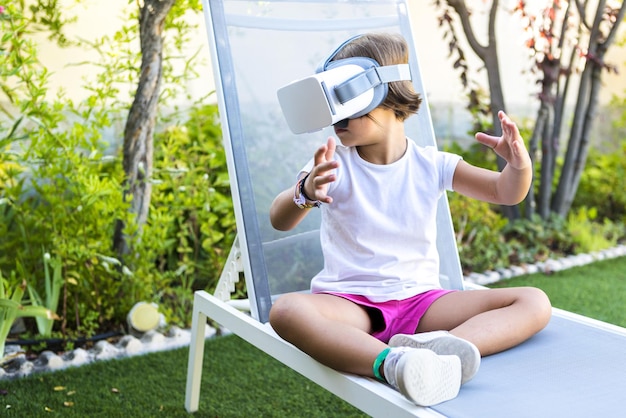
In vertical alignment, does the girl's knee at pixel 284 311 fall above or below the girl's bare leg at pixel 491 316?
above

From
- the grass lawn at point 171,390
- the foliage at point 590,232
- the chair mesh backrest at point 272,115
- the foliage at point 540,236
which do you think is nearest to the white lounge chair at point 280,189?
the chair mesh backrest at point 272,115

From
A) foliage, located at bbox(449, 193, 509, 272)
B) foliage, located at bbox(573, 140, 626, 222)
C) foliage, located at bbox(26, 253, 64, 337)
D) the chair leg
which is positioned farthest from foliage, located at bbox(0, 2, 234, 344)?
foliage, located at bbox(573, 140, 626, 222)

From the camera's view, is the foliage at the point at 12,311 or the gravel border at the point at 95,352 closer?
the foliage at the point at 12,311

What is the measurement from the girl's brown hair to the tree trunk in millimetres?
1336

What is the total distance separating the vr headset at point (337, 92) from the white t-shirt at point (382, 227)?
16 centimetres

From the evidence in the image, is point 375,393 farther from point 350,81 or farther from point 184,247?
point 184,247

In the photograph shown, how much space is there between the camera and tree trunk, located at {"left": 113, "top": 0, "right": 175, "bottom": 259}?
10.4 ft

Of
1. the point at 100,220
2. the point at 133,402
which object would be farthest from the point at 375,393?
the point at 100,220

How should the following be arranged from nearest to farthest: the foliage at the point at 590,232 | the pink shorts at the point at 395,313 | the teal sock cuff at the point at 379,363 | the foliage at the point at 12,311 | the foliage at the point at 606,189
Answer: the teal sock cuff at the point at 379,363, the pink shorts at the point at 395,313, the foliage at the point at 12,311, the foliage at the point at 590,232, the foliage at the point at 606,189

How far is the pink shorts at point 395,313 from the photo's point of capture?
6.41 ft

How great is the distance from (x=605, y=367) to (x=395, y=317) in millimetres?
537

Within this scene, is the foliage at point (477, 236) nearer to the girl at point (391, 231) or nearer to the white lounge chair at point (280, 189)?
the white lounge chair at point (280, 189)

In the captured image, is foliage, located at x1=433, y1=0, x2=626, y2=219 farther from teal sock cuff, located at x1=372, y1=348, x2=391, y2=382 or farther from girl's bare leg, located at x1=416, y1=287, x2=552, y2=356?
teal sock cuff, located at x1=372, y1=348, x2=391, y2=382

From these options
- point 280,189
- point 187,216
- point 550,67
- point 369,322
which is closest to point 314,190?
point 369,322
